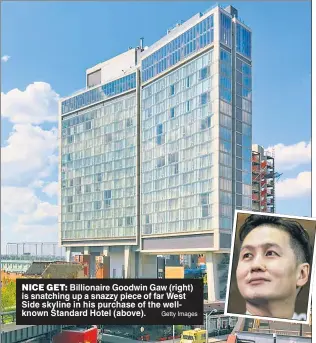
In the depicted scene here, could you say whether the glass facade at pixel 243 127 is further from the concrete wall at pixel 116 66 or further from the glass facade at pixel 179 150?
the concrete wall at pixel 116 66

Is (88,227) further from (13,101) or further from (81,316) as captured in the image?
(13,101)

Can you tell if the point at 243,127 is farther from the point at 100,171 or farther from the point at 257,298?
the point at 257,298

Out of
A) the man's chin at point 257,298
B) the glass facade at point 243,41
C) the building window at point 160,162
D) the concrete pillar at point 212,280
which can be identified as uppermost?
the glass facade at point 243,41

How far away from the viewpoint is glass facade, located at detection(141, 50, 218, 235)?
7.30 metres

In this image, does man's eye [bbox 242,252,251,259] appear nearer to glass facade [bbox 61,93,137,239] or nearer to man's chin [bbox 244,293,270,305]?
man's chin [bbox 244,293,270,305]

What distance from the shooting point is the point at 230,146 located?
7246 mm

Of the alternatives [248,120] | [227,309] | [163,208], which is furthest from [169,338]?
[248,120]

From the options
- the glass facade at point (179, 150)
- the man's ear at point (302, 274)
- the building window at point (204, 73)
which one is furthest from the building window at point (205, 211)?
the building window at point (204, 73)

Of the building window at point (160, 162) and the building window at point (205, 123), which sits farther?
the building window at point (160, 162)

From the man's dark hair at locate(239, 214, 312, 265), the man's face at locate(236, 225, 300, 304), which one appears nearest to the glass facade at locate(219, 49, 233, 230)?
the man's dark hair at locate(239, 214, 312, 265)

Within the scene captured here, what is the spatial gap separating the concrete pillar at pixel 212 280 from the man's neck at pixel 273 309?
34 cm

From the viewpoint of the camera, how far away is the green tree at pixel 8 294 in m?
6.98

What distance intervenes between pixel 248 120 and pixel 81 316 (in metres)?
2.69

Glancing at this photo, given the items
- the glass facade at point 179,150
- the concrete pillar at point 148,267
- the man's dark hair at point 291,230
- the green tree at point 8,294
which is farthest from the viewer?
the glass facade at point 179,150
